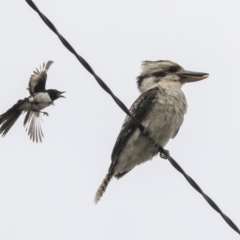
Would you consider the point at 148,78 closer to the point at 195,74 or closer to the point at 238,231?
the point at 195,74

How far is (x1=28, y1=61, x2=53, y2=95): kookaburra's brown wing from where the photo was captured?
8185mm

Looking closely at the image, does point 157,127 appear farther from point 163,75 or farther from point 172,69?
point 172,69

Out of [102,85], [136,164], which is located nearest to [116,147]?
[136,164]

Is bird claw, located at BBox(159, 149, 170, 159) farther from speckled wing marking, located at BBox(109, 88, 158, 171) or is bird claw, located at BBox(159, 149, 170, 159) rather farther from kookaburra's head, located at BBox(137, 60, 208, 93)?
kookaburra's head, located at BBox(137, 60, 208, 93)

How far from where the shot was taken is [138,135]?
7117mm

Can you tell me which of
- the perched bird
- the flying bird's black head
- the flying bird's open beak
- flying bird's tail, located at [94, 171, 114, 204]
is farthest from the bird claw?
the flying bird's black head

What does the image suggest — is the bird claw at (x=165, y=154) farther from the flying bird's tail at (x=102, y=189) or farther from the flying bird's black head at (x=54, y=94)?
the flying bird's black head at (x=54, y=94)

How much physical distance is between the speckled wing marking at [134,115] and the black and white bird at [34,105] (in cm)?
120

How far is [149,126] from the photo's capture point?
709 centimetres

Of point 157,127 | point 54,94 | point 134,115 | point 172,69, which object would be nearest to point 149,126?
point 157,127

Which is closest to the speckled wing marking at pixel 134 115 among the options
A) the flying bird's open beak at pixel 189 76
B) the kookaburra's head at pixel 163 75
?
the kookaburra's head at pixel 163 75

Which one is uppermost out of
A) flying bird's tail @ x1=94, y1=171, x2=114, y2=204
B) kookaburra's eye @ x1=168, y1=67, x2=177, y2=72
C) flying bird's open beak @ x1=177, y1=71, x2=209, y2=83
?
kookaburra's eye @ x1=168, y1=67, x2=177, y2=72

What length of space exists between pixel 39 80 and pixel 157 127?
183 cm

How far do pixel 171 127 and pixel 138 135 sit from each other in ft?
1.18
